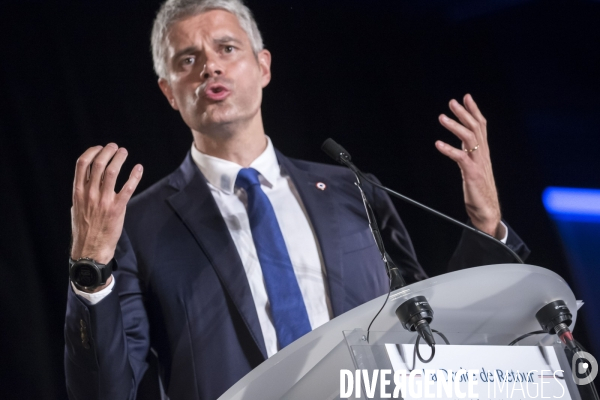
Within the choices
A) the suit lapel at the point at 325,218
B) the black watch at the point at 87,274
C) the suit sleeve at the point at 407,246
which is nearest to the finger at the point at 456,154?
the suit sleeve at the point at 407,246

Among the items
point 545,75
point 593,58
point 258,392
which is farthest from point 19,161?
point 593,58

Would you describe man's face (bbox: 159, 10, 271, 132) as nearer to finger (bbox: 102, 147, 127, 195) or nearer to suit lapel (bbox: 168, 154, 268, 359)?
suit lapel (bbox: 168, 154, 268, 359)

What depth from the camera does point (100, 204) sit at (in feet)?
5.14

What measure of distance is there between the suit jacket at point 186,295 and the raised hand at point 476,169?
155 millimetres

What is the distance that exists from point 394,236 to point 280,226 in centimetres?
44

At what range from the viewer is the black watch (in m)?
1.51

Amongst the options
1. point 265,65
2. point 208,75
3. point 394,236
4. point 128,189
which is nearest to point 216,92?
point 208,75

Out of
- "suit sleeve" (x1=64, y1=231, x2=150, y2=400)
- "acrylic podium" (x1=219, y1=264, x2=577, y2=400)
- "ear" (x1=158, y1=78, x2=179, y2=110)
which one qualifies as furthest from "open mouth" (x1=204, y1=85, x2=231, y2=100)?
"acrylic podium" (x1=219, y1=264, x2=577, y2=400)

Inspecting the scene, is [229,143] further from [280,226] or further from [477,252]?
[477,252]

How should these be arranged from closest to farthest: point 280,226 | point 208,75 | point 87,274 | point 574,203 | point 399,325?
point 399,325 → point 87,274 → point 280,226 → point 208,75 → point 574,203

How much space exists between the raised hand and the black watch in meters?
1.18

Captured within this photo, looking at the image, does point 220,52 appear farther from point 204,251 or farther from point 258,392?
point 258,392

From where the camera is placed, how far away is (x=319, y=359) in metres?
1.00

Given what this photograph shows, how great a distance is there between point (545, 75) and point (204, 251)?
1.69m
